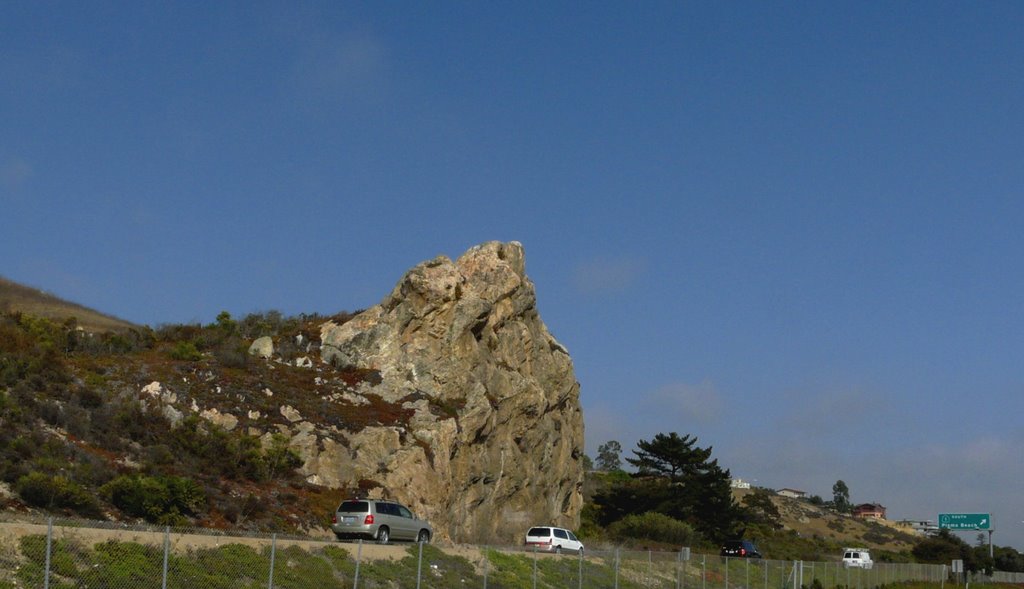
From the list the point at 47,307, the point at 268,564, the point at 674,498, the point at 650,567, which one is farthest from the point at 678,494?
the point at 47,307

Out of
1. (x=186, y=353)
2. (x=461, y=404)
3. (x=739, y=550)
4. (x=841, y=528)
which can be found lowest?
(x=841, y=528)

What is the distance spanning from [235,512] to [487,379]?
23.3 meters

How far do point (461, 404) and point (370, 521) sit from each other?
2097 centimetres

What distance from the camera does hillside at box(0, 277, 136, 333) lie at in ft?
379

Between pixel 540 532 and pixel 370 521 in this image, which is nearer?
pixel 370 521

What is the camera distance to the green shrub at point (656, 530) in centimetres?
7556

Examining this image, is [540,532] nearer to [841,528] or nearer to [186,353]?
[186,353]

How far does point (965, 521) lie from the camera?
354 feet

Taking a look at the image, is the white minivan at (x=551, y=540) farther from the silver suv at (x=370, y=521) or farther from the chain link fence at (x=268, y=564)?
the silver suv at (x=370, y=521)

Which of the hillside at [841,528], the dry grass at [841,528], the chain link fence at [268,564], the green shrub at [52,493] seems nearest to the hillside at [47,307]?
the green shrub at [52,493]

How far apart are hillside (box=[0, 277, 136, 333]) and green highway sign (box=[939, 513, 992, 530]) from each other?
3471 inches

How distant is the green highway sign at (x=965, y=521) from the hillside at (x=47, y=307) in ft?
289

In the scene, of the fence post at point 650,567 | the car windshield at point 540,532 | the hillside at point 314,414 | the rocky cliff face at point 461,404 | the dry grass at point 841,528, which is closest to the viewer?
the fence post at point 650,567

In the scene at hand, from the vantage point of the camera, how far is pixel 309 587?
24.1 meters
